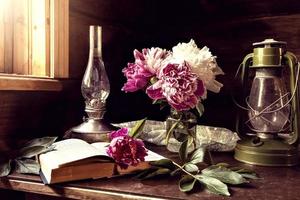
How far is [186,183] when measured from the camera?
609 mm

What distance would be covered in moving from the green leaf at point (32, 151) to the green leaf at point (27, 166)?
0.02 meters

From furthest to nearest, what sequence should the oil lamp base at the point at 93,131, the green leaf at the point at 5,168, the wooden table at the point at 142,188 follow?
the oil lamp base at the point at 93,131 → the green leaf at the point at 5,168 → the wooden table at the point at 142,188

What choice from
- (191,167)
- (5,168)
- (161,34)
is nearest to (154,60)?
(191,167)

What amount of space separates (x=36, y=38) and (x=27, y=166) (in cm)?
45

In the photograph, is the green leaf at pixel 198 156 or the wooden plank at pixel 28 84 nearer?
the green leaf at pixel 198 156

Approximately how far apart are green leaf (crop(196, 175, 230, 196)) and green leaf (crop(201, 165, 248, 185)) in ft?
0.06

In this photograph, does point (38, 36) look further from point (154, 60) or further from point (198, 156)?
point (198, 156)

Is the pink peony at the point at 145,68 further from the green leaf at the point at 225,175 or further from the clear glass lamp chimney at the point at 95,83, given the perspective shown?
the green leaf at the point at 225,175

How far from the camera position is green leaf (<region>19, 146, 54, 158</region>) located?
0.73m

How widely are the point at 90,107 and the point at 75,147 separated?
0.77ft

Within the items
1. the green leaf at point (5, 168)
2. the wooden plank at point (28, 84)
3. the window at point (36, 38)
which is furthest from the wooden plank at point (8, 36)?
the green leaf at point (5, 168)

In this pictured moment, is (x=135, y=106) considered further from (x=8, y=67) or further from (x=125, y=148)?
(x=125, y=148)

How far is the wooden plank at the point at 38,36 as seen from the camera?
99 cm

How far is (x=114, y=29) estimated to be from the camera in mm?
1356
